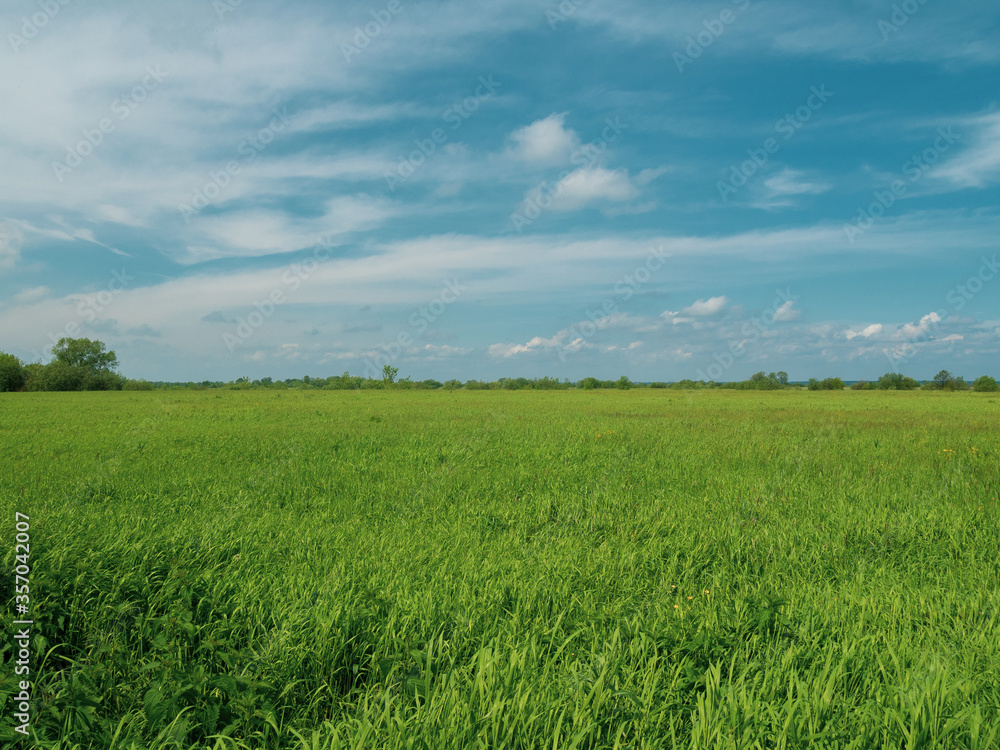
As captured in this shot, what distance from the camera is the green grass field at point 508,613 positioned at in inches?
108

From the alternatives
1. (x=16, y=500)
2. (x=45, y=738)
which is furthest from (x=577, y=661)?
(x=16, y=500)

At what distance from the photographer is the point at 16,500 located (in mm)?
6855

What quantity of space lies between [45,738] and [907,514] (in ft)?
27.4

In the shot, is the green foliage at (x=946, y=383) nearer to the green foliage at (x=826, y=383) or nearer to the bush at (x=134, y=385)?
the green foliage at (x=826, y=383)

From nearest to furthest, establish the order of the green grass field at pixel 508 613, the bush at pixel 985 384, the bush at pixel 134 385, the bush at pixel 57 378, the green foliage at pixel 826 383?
the green grass field at pixel 508 613 < the bush at pixel 57 378 < the bush at pixel 134 385 < the bush at pixel 985 384 < the green foliage at pixel 826 383

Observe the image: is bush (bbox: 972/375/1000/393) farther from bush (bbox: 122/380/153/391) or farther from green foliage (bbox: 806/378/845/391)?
bush (bbox: 122/380/153/391)

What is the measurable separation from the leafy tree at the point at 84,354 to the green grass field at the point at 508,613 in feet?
350

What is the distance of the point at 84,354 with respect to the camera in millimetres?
92938

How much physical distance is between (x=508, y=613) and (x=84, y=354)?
11574cm

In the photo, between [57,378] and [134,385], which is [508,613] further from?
[134,385]

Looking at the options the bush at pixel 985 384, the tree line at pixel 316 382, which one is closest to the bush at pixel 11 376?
the tree line at pixel 316 382

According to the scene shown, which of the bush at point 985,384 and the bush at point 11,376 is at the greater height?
the bush at point 11,376

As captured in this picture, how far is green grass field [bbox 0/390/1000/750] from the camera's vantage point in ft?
9.02

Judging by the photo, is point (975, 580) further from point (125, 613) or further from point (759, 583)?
point (125, 613)
